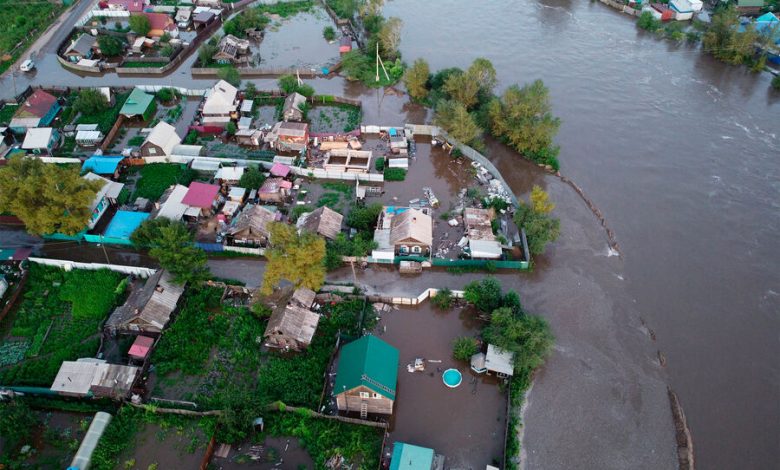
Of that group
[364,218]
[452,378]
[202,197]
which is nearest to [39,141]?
[202,197]

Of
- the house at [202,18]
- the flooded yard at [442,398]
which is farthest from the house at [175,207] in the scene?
the house at [202,18]

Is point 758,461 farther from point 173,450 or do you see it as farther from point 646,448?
point 173,450

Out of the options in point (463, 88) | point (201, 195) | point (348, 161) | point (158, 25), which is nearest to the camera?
point (201, 195)

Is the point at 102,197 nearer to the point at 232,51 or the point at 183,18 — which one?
the point at 232,51

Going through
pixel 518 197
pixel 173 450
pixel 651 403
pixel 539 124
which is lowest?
pixel 173 450

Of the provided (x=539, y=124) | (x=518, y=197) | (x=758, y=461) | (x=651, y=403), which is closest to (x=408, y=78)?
(x=539, y=124)

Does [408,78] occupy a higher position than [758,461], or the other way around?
[408,78]

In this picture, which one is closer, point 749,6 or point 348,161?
point 348,161
